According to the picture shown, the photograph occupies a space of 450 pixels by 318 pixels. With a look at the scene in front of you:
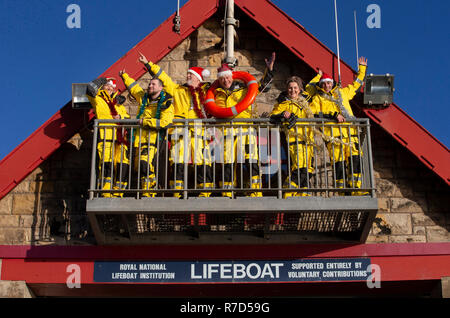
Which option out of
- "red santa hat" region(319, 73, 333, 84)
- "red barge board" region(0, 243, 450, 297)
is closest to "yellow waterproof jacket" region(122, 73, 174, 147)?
"red barge board" region(0, 243, 450, 297)

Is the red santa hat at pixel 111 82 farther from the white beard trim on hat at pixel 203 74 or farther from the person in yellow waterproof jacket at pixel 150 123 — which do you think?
the white beard trim on hat at pixel 203 74

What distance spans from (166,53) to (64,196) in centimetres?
272

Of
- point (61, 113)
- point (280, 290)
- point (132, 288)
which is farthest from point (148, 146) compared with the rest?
point (280, 290)

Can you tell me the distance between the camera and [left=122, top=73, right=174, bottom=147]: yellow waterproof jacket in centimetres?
891

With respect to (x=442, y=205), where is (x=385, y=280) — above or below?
below

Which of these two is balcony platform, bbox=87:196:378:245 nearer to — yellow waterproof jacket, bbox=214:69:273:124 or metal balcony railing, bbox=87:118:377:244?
metal balcony railing, bbox=87:118:377:244

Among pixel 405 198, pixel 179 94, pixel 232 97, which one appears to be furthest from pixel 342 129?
pixel 179 94

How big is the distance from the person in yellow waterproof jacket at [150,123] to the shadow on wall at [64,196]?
110 centimetres

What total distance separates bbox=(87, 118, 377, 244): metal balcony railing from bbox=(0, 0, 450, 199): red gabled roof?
63 centimetres

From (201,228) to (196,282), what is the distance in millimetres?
770

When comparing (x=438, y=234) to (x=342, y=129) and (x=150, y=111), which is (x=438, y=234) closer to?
(x=342, y=129)

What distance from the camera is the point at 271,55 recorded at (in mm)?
10617

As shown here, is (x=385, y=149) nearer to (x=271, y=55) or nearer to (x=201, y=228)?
(x=271, y=55)

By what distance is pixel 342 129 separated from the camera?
9273mm
